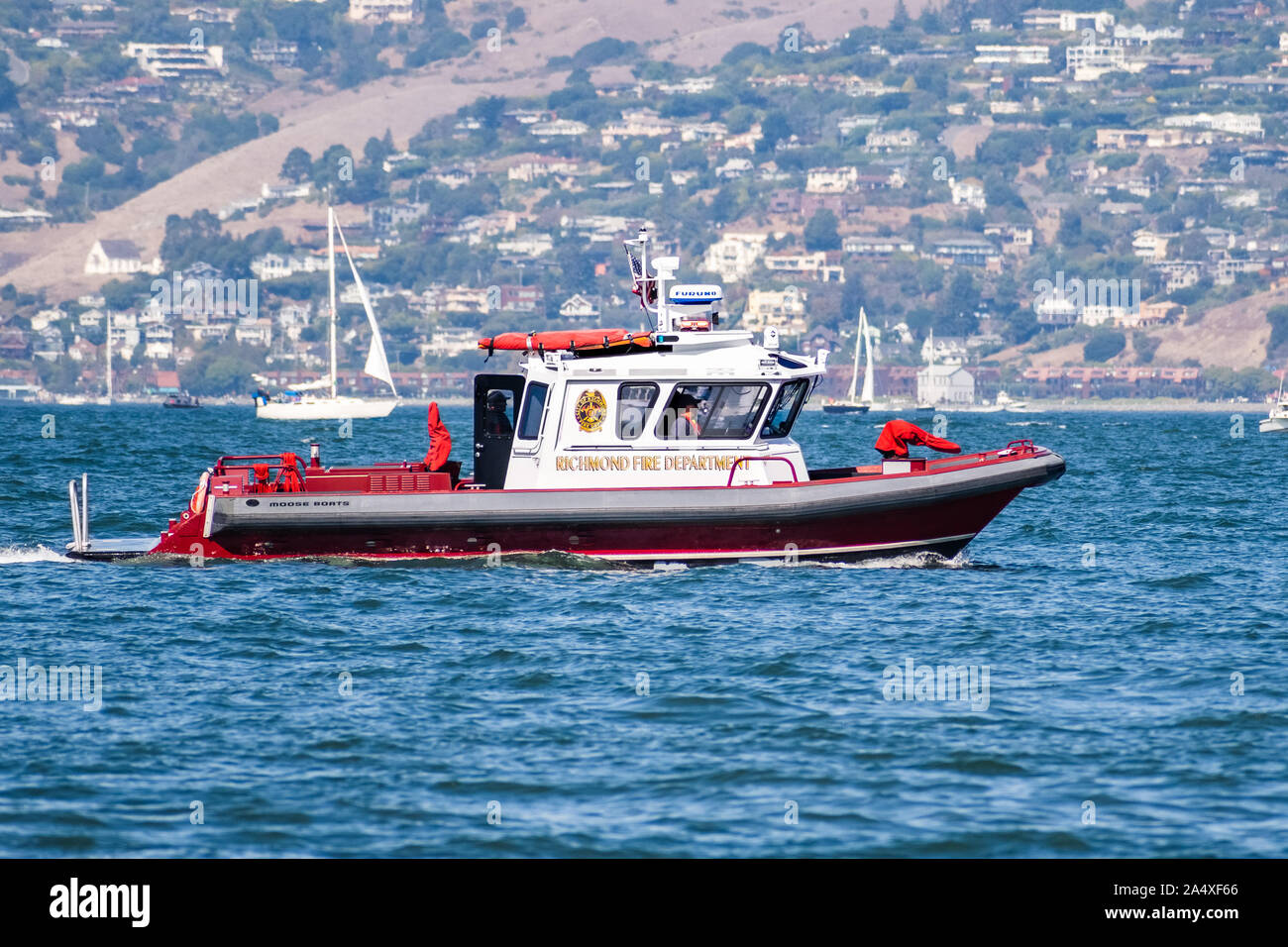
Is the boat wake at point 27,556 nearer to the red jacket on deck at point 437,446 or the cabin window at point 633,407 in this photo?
the red jacket on deck at point 437,446

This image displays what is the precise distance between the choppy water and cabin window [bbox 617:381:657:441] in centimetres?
178

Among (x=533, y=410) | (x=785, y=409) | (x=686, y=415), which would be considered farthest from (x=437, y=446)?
(x=785, y=409)

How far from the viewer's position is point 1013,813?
13602 millimetres

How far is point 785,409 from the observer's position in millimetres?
24406

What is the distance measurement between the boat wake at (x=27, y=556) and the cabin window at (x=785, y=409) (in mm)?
9148

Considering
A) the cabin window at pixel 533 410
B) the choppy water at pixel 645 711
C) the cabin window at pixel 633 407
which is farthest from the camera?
the cabin window at pixel 533 410

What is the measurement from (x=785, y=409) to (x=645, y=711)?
27.7 ft

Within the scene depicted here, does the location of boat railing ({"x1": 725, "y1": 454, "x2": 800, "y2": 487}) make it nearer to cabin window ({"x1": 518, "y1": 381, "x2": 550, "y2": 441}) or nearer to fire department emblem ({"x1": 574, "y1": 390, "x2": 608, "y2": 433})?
fire department emblem ({"x1": 574, "y1": 390, "x2": 608, "y2": 433})

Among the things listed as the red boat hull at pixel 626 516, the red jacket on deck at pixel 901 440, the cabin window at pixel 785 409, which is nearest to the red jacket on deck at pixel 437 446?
the red boat hull at pixel 626 516

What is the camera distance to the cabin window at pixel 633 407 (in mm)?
23906

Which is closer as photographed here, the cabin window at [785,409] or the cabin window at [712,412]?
the cabin window at [712,412]

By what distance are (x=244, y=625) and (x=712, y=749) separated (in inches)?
285
